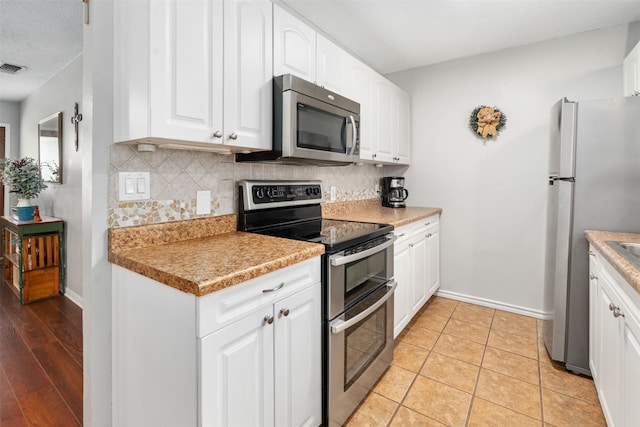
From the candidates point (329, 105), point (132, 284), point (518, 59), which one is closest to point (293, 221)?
point (329, 105)

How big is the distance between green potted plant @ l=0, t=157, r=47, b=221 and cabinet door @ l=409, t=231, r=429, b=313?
12.5 ft

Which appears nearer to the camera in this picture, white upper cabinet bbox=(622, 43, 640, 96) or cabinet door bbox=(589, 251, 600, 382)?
cabinet door bbox=(589, 251, 600, 382)

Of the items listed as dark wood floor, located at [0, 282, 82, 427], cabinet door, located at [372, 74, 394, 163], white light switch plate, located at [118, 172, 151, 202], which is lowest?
dark wood floor, located at [0, 282, 82, 427]

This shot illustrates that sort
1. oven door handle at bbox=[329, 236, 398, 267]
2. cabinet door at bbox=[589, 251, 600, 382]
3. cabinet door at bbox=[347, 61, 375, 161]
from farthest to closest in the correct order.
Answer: cabinet door at bbox=[347, 61, 375, 161] → cabinet door at bbox=[589, 251, 600, 382] → oven door handle at bbox=[329, 236, 398, 267]

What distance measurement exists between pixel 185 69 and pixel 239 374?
111 centimetres

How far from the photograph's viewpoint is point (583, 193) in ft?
6.21

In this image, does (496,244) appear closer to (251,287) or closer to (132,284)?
(251,287)

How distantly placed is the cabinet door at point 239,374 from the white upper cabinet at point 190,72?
0.74m

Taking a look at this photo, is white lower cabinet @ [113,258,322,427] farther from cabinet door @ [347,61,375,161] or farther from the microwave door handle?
cabinet door @ [347,61,375,161]

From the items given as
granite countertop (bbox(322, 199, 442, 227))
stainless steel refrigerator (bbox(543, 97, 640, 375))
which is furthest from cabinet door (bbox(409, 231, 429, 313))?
stainless steel refrigerator (bbox(543, 97, 640, 375))

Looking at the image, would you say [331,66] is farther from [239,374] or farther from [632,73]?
[632,73]

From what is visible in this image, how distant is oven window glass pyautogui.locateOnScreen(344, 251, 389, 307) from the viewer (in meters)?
1.57

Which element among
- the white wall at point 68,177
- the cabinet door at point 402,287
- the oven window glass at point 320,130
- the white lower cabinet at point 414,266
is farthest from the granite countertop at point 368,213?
the white wall at point 68,177

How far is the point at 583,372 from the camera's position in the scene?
1953 millimetres
